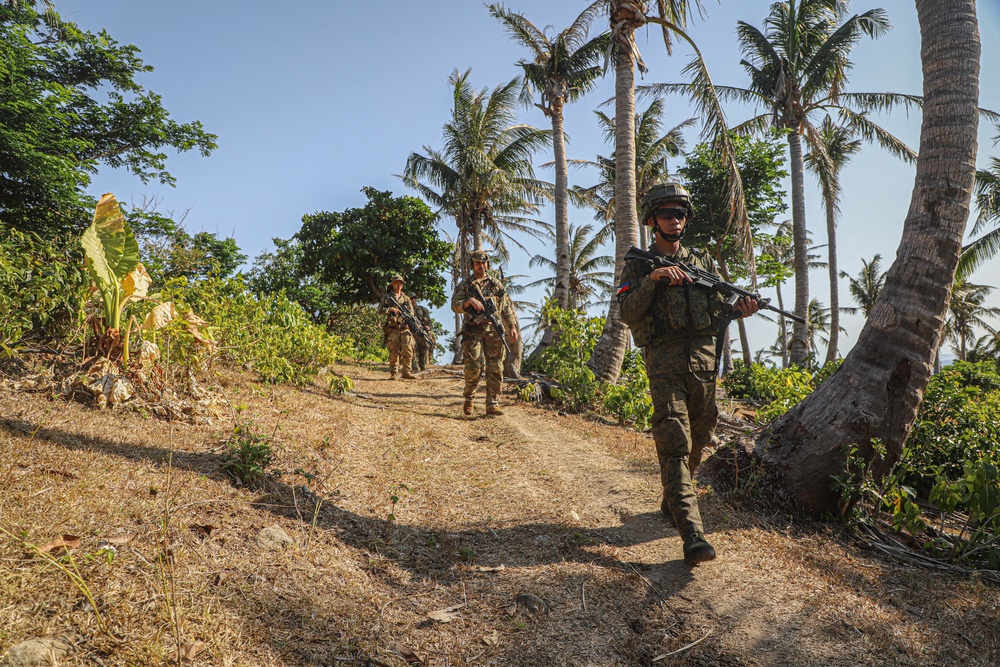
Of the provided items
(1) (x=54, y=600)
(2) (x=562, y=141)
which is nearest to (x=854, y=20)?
(2) (x=562, y=141)

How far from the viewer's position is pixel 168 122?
15.9 metres

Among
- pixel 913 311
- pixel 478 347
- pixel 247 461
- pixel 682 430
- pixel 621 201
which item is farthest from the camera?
pixel 621 201

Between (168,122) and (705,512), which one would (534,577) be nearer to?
(705,512)

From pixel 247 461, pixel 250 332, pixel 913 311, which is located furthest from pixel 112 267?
pixel 913 311

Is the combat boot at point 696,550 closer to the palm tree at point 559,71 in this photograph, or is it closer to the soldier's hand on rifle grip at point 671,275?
the soldier's hand on rifle grip at point 671,275

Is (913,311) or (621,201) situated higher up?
(621,201)

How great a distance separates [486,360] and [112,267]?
13.8 feet

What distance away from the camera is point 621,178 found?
27.9 feet

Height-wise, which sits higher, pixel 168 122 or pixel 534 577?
pixel 168 122

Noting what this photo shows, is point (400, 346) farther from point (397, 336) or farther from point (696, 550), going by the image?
point (696, 550)

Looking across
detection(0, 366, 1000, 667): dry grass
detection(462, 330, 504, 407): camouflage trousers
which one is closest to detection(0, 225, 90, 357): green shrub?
detection(0, 366, 1000, 667): dry grass

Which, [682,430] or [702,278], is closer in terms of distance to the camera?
[682,430]

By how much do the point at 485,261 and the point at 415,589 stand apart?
4998 mm

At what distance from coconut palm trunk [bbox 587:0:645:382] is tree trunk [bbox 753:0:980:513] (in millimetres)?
4461
